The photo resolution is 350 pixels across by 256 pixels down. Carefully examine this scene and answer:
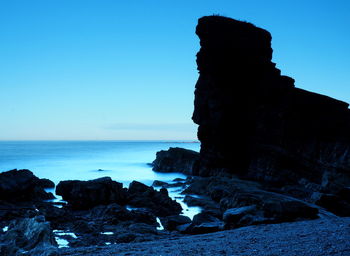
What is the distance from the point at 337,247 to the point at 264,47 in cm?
4450

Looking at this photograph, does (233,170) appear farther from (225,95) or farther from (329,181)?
(329,181)

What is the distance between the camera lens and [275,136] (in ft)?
139

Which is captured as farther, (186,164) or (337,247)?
(186,164)

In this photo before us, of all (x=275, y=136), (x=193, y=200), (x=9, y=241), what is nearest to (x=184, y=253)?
(x=9, y=241)

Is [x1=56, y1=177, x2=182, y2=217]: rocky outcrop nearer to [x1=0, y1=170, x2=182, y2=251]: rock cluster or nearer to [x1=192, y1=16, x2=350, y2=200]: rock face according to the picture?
[x1=0, y1=170, x2=182, y2=251]: rock cluster

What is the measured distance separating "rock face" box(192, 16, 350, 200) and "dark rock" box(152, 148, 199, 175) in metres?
5.97

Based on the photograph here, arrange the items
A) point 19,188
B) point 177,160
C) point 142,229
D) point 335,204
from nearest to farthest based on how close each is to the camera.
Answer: point 142,229, point 335,204, point 19,188, point 177,160

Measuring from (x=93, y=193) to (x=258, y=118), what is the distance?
26.6 metres

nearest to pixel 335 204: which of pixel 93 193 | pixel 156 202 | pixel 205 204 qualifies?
pixel 205 204

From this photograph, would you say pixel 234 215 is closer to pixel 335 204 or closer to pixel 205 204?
pixel 335 204

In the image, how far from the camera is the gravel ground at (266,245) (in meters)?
9.41

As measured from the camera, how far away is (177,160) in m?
69.3

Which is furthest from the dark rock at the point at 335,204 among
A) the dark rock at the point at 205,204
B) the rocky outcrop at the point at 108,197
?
the rocky outcrop at the point at 108,197

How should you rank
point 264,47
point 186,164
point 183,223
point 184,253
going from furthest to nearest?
1. point 186,164
2. point 264,47
3. point 183,223
4. point 184,253
